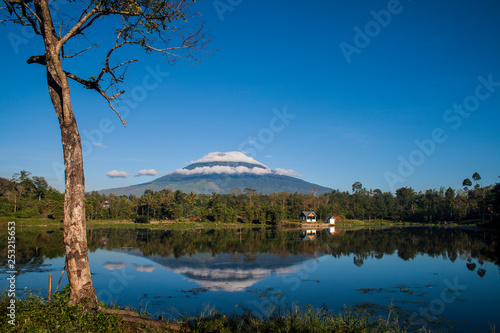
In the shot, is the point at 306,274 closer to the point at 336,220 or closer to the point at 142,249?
the point at 142,249

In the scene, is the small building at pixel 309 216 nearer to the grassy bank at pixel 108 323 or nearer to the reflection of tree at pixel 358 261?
the reflection of tree at pixel 358 261

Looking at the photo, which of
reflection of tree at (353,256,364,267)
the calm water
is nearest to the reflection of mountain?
the calm water

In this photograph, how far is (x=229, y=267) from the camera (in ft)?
60.7

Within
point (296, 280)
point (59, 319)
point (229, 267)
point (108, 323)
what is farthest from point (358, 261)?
point (59, 319)

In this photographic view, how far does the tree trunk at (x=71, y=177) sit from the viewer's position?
6137 mm

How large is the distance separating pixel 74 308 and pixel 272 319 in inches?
163

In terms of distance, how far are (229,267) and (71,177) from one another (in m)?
13.6

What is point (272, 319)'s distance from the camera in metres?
7.50

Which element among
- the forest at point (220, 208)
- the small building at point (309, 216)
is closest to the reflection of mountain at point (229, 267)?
the forest at point (220, 208)

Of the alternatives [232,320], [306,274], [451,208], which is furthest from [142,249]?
[451,208]

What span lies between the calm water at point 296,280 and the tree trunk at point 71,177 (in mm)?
2953

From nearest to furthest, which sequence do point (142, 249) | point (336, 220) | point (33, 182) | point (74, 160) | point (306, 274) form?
point (74, 160), point (306, 274), point (142, 249), point (33, 182), point (336, 220)

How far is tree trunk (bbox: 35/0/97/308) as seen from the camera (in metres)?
6.14

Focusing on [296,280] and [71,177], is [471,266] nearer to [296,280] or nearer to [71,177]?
[296,280]
